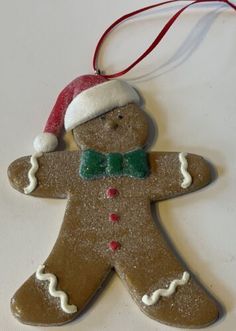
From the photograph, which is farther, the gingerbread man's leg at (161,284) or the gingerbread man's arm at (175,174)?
the gingerbread man's arm at (175,174)

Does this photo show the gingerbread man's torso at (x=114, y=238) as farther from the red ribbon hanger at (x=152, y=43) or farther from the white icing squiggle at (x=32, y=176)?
the red ribbon hanger at (x=152, y=43)

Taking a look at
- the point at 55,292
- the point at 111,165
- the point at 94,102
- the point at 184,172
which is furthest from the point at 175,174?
the point at 55,292

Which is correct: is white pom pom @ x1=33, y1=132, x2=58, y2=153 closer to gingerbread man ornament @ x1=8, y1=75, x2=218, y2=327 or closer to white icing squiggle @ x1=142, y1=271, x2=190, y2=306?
gingerbread man ornament @ x1=8, y1=75, x2=218, y2=327

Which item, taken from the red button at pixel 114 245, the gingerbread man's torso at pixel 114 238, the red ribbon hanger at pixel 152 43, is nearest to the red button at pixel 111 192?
the gingerbread man's torso at pixel 114 238

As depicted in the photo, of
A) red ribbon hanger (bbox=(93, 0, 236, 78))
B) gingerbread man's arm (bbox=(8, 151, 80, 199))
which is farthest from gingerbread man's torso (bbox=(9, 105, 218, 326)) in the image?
red ribbon hanger (bbox=(93, 0, 236, 78))

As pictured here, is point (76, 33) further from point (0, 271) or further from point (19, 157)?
point (0, 271)

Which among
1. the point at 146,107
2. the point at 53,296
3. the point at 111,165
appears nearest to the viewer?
the point at 53,296

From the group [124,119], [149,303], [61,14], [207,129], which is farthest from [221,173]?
[61,14]

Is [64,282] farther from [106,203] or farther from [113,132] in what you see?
[113,132]
